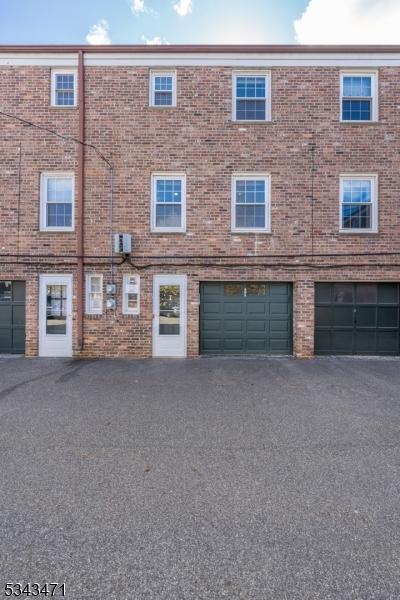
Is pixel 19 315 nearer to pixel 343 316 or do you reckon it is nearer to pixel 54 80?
pixel 54 80

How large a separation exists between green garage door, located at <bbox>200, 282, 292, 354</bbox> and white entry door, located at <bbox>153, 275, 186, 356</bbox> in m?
0.56

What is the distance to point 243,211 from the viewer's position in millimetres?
8547

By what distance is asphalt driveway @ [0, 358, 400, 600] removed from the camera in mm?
1970

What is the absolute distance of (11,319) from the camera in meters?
8.66

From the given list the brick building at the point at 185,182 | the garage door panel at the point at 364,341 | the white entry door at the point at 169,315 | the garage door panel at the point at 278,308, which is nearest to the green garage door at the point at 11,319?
the brick building at the point at 185,182

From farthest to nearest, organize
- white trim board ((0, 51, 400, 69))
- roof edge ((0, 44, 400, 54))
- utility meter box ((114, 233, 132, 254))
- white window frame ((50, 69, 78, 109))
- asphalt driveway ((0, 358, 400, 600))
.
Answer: white window frame ((50, 69, 78, 109)), white trim board ((0, 51, 400, 69)), roof edge ((0, 44, 400, 54)), utility meter box ((114, 233, 132, 254)), asphalt driveway ((0, 358, 400, 600))

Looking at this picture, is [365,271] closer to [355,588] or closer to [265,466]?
[265,466]

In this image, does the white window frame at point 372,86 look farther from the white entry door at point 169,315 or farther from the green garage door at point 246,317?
the white entry door at point 169,315

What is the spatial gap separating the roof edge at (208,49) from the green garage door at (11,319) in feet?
20.7

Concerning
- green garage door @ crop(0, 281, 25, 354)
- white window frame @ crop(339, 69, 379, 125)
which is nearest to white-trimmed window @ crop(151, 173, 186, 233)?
green garage door @ crop(0, 281, 25, 354)

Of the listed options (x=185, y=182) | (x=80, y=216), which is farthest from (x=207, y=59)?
(x=80, y=216)

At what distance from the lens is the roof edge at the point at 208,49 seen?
8336 mm

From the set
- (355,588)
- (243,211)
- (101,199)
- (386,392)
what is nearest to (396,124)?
(243,211)

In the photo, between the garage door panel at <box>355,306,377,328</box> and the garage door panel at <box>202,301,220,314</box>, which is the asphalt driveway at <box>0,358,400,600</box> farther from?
the garage door panel at <box>355,306,377,328</box>
